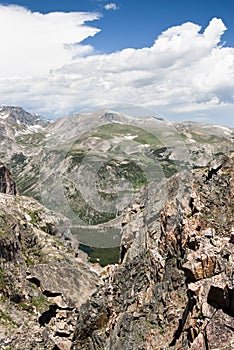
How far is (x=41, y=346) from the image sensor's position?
43219 mm

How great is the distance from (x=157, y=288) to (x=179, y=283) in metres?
2.77

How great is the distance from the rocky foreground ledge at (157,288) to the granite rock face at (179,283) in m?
0.06

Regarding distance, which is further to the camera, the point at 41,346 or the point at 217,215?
the point at 41,346

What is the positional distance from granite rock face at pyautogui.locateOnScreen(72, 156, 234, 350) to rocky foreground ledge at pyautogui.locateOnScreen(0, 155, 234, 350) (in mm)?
61

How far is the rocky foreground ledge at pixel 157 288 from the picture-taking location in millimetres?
20078

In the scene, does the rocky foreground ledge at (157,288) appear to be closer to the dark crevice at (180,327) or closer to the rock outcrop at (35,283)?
the dark crevice at (180,327)

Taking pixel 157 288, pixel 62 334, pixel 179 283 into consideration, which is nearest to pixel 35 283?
pixel 62 334

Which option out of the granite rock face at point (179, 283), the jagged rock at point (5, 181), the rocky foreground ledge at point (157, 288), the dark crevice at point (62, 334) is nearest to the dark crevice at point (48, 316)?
the rocky foreground ledge at point (157, 288)

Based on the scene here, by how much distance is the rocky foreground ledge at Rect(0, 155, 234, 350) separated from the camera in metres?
20.1

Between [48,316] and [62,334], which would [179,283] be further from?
[48,316]

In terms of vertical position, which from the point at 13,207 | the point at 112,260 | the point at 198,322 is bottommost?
the point at 112,260

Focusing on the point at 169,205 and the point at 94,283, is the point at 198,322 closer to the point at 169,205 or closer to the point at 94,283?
the point at 169,205

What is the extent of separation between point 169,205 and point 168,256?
21.7 ft

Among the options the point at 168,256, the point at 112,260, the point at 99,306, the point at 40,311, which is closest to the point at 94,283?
the point at 40,311
